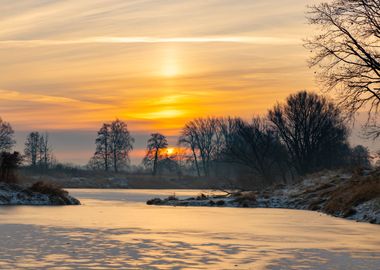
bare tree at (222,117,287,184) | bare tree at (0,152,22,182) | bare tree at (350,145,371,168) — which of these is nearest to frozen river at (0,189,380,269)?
bare tree at (0,152,22,182)

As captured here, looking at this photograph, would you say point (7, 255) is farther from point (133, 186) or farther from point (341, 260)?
point (133, 186)

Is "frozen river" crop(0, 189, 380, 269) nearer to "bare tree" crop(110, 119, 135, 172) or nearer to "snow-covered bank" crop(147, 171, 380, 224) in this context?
"snow-covered bank" crop(147, 171, 380, 224)

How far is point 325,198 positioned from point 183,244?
80.4ft

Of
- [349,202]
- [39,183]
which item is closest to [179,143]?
[39,183]

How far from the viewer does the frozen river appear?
14492 millimetres

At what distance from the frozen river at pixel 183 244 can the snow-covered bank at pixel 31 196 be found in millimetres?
13678

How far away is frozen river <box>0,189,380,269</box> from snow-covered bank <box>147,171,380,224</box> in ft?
14.8

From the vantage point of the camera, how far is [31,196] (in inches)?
1658

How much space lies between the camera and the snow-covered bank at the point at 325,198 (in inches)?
1256

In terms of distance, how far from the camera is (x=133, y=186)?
113 meters

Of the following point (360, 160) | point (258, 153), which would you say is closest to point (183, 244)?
point (360, 160)

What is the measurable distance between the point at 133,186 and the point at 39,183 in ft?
228

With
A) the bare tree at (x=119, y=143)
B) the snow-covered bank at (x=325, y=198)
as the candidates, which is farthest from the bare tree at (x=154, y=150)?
the snow-covered bank at (x=325, y=198)

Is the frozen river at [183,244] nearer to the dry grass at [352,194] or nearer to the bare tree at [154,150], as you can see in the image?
the dry grass at [352,194]
